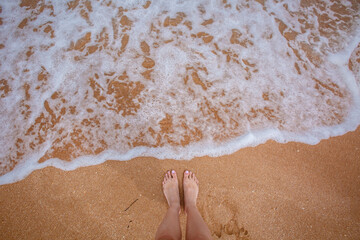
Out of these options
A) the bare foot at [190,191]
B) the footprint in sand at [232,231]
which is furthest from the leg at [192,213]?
the footprint in sand at [232,231]

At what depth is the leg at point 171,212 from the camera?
163 centimetres

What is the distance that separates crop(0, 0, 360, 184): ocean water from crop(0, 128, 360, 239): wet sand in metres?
0.15

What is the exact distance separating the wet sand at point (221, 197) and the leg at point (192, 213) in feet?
0.27

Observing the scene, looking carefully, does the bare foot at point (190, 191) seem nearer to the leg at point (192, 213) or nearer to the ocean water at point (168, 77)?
the leg at point (192, 213)

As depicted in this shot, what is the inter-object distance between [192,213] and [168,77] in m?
1.60

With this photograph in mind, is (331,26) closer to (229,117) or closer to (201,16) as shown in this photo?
(201,16)

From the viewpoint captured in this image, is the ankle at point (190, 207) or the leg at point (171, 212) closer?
the leg at point (171, 212)

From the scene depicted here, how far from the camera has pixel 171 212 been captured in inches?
74.4

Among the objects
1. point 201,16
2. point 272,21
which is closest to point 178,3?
point 201,16

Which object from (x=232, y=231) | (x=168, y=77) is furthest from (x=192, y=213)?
(x=168, y=77)

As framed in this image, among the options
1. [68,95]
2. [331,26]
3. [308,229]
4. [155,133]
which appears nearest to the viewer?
[308,229]

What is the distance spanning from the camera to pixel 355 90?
90.6 inches

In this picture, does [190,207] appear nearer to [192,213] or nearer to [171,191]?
[192,213]

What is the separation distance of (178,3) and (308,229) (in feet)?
10.8
